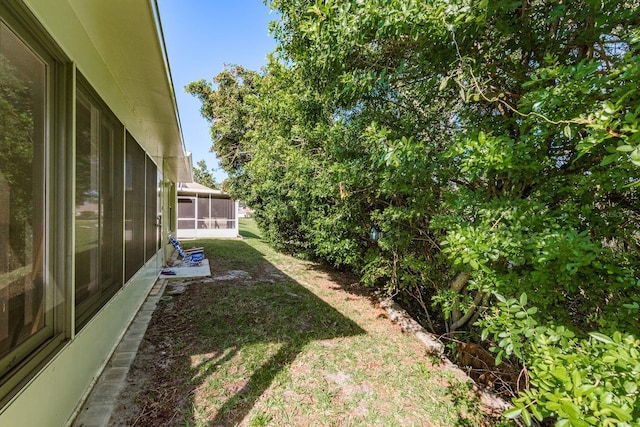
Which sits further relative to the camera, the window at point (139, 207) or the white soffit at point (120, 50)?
the window at point (139, 207)

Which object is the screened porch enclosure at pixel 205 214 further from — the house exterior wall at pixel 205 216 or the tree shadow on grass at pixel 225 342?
the tree shadow on grass at pixel 225 342

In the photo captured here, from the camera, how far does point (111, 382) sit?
9.20ft

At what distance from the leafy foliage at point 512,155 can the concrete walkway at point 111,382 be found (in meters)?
3.06

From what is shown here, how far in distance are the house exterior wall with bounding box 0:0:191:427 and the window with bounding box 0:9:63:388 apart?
0.01 m

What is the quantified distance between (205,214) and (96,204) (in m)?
15.1

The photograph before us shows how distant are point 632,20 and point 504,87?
101cm

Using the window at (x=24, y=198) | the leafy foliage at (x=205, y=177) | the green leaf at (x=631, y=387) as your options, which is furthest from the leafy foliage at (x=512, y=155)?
the leafy foliage at (x=205, y=177)

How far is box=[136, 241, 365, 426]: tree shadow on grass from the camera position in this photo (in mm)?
2611

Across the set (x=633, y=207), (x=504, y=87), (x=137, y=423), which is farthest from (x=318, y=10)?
(x=137, y=423)

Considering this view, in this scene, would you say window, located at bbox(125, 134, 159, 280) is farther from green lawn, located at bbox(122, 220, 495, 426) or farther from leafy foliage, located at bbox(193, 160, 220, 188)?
leafy foliage, located at bbox(193, 160, 220, 188)

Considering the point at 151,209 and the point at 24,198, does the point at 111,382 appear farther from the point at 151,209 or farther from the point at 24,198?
→ the point at 151,209

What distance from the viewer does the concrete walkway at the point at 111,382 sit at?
2324 millimetres

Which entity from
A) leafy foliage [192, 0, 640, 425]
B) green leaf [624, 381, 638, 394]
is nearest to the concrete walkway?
leafy foliage [192, 0, 640, 425]

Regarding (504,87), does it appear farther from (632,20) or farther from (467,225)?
(467,225)
